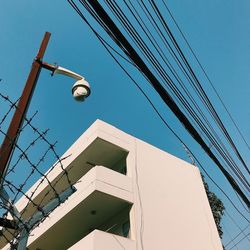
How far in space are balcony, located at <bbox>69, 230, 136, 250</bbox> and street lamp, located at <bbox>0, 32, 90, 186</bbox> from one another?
5.91 metres

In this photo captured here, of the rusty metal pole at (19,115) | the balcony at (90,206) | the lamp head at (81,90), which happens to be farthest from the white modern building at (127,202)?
the rusty metal pole at (19,115)

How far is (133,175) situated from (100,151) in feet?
6.44

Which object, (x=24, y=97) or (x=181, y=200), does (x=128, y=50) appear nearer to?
(x=24, y=97)

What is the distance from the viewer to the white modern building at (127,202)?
1205cm

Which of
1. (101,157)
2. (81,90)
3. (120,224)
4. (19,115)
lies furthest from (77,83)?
(101,157)

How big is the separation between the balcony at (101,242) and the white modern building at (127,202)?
0.03m

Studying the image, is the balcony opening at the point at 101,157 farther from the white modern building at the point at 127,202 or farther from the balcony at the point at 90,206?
the balcony at the point at 90,206


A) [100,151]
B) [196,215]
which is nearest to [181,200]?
[196,215]

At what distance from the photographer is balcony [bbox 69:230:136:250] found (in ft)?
32.5

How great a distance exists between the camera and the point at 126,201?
12.3 meters

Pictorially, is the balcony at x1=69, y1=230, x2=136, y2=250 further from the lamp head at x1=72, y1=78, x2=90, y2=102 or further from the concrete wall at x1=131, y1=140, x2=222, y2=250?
the lamp head at x1=72, y1=78, x2=90, y2=102

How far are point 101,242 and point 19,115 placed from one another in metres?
6.46

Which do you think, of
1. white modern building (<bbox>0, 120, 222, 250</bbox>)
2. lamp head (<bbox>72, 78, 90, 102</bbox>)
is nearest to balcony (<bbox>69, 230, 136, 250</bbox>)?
white modern building (<bbox>0, 120, 222, 250</bbox>)

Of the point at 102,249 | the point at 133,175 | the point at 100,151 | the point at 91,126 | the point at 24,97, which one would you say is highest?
the point at 91,126
